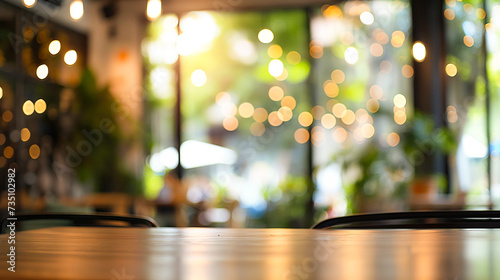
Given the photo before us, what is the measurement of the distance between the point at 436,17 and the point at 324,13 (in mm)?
1423

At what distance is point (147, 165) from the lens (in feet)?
25.5

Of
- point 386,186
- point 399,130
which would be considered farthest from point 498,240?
point 399,130

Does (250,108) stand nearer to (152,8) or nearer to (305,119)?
(305,119)

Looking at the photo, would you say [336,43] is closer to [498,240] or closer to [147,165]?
[147,165]

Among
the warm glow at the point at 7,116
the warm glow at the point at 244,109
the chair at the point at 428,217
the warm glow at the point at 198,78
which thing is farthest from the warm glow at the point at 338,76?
the chair at the point at 428,217

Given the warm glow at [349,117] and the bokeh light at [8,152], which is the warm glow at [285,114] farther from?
the bokeh light at [8,152]

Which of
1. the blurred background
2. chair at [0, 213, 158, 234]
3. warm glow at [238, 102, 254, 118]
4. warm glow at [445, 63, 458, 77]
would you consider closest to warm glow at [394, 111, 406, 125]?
the blurred background

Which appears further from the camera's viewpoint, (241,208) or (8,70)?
(241,208)

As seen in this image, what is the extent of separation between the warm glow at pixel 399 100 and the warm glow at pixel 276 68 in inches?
60.0

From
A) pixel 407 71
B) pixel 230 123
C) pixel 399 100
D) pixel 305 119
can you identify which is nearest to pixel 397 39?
pixel 407 71

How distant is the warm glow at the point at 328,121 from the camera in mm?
7145

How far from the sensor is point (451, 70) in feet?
21.2

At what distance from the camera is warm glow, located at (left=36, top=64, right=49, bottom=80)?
6449 mm

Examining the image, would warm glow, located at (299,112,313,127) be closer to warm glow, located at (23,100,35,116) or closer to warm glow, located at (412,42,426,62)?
warm glow, located at (412,42,426,62)
